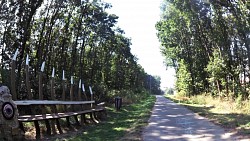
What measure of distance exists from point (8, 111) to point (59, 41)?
81.3ft

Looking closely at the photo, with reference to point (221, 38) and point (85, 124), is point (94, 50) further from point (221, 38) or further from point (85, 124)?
point (85, 124)

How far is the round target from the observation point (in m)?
9.66

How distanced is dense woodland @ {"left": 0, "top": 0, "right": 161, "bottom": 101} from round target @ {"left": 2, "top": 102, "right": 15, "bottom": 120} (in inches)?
243

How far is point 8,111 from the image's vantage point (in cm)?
980

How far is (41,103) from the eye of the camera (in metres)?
12.0

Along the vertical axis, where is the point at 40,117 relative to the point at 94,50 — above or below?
below

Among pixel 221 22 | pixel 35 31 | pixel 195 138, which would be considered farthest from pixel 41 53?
pixel 195 138

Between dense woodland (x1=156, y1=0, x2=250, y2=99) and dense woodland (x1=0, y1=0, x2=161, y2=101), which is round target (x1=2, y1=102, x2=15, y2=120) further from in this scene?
dense woodland (x1=156, y1=0, x2=250, y2=99)

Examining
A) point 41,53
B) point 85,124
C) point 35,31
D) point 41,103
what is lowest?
point 85,124

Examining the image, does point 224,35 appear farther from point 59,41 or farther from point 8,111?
point 8,111

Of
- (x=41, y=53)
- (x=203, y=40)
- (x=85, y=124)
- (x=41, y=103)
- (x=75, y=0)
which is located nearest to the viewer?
(x=41, y=103)

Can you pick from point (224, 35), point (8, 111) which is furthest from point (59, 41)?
point (8, 111)

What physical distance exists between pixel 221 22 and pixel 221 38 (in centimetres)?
153

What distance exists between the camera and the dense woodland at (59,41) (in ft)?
66.2
